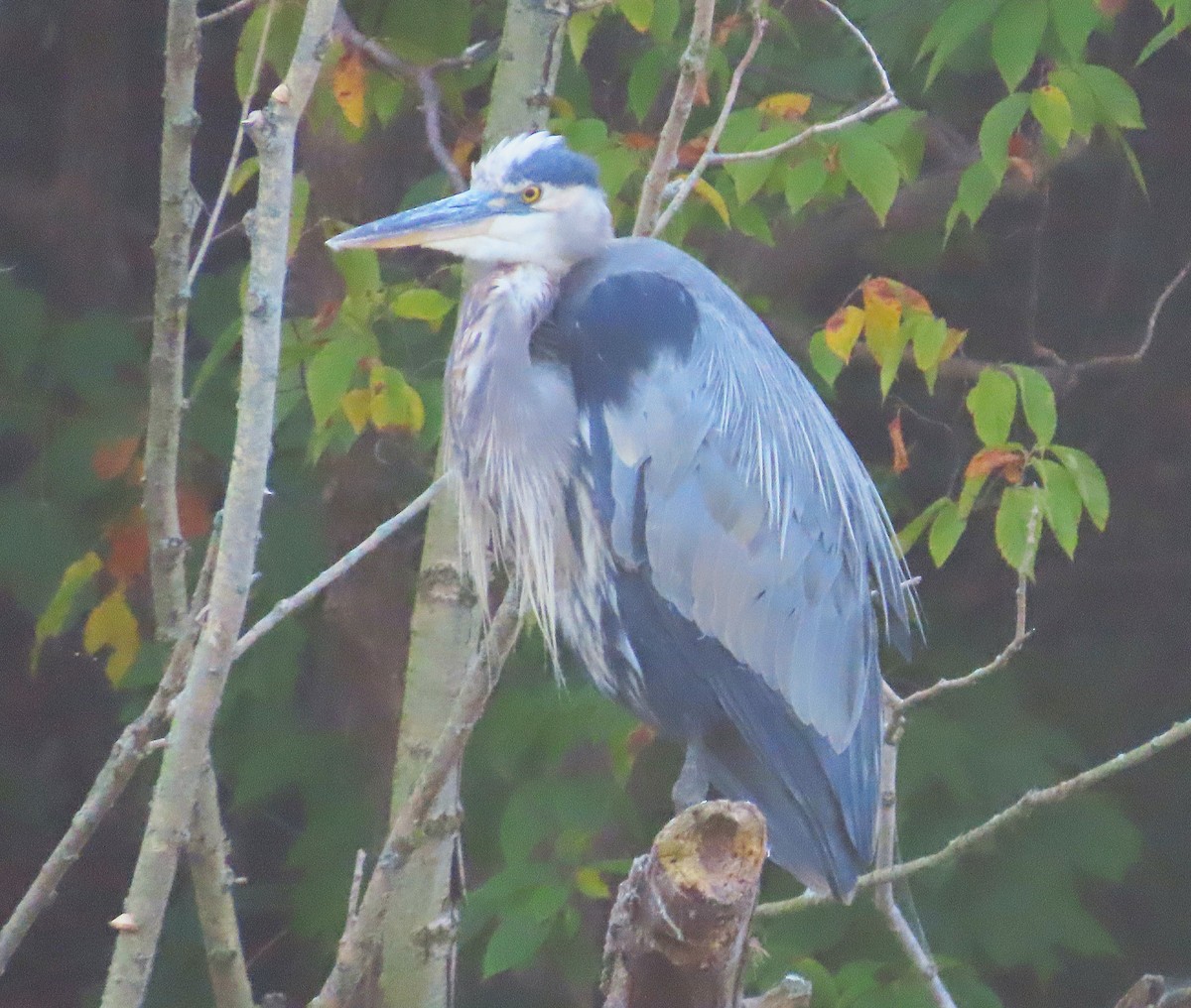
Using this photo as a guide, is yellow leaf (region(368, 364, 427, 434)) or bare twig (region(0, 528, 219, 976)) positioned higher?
yellow leaf (region(368, 364, 427, 434))

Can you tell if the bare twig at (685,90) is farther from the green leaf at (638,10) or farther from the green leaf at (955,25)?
the green leaf at (955,25)

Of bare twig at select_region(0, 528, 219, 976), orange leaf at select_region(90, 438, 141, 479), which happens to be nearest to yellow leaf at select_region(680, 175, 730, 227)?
bare twig at select_region(0, 528, 219, 976)

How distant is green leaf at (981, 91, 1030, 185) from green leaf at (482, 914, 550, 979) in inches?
51.0

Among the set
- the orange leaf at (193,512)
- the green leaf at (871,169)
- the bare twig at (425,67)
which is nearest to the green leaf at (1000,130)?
the green leaf at (871,169)

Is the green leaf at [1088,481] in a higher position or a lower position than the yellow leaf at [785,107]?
lower

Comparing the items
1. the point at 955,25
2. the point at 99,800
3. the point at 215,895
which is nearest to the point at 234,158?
the point at 99,800

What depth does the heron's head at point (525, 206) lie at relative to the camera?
7.55 ft

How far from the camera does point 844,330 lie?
254 cm

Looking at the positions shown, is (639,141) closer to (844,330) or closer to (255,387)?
(844,330)

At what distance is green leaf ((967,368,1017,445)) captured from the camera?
255 cm

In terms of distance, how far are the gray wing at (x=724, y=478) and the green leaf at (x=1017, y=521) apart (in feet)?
0.55

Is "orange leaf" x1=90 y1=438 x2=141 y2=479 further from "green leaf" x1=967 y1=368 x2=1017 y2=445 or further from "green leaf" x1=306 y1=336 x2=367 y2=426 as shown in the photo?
"green leaf" x1=967 y1=368 x2=1017 y2=445

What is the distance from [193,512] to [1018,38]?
1676 mm

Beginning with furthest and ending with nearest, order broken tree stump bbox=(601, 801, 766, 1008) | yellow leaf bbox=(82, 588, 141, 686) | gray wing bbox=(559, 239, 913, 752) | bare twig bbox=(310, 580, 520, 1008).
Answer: yellow leaf bbox=(82, 588, 141, 686) → gray wing bbox=(559, 239, 913, 752) → bare twig bbox=(310, 580, 520, 1008) → broken tree stump bbox=(601, 801, 766, 1008)
